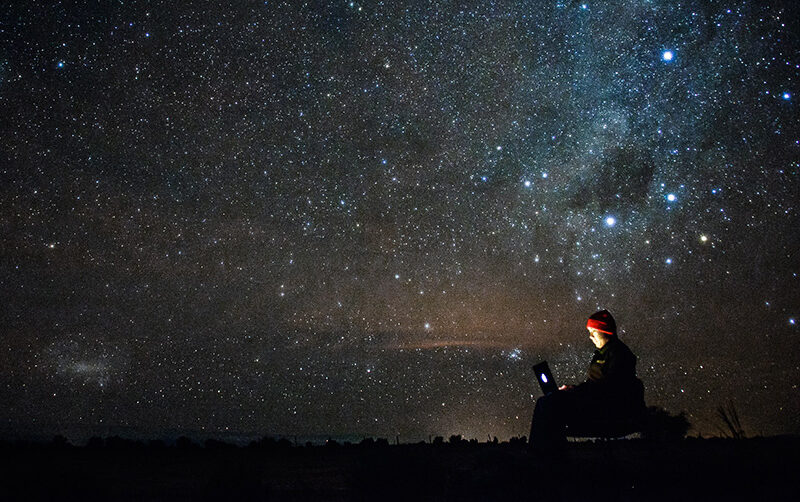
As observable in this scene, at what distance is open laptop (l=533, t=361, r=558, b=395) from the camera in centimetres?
509

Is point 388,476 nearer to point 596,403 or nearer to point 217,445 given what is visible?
point 596,403

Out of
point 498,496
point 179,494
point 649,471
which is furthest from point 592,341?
point 179,494

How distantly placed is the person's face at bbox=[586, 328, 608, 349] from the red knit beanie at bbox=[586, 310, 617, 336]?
0.14 ft

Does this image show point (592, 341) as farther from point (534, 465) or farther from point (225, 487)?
point (225, 487)

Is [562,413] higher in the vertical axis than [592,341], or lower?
lower

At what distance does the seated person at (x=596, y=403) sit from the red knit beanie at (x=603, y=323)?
114mm

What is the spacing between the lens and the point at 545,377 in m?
5.16

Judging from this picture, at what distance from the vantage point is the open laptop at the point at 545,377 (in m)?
5.09

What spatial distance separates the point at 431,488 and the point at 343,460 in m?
1.83

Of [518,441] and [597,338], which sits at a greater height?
[597,338]

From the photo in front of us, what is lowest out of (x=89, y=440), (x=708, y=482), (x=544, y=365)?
(x=708, y=482)

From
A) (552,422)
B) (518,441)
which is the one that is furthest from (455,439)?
(552,422)

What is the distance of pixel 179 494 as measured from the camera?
3824 mm

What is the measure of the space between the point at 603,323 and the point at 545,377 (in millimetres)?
798
